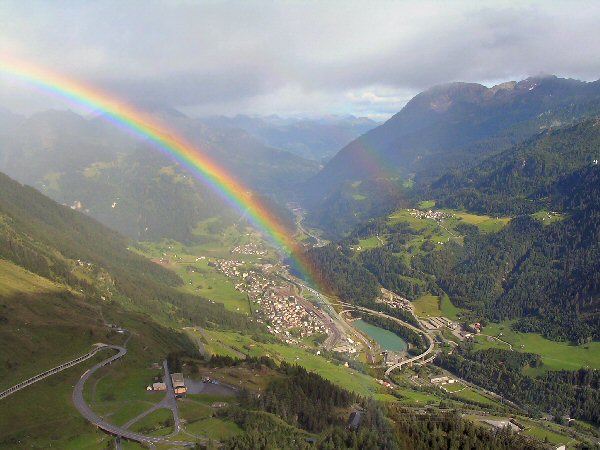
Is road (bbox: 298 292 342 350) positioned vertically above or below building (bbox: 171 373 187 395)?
below

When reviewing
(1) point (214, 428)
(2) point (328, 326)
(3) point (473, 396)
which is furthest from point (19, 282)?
(3) point (473, 396)

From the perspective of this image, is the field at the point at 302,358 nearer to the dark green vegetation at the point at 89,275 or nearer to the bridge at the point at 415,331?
the bridge at the point at 415,331

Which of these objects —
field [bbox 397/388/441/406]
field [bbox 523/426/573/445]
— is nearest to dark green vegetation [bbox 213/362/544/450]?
field [bbox 523/426/573/445]

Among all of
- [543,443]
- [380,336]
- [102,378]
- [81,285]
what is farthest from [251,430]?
[380,336]

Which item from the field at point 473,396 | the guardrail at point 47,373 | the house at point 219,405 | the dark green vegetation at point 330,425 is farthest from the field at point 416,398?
the guardrail at point 47,373

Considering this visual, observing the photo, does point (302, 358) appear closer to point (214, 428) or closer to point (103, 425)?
point (214, 428)

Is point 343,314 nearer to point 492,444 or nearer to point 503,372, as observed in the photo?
point 503,372

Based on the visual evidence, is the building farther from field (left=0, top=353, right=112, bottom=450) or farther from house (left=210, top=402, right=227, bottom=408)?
field (left=0, top=353, right=112, bottom=450)
